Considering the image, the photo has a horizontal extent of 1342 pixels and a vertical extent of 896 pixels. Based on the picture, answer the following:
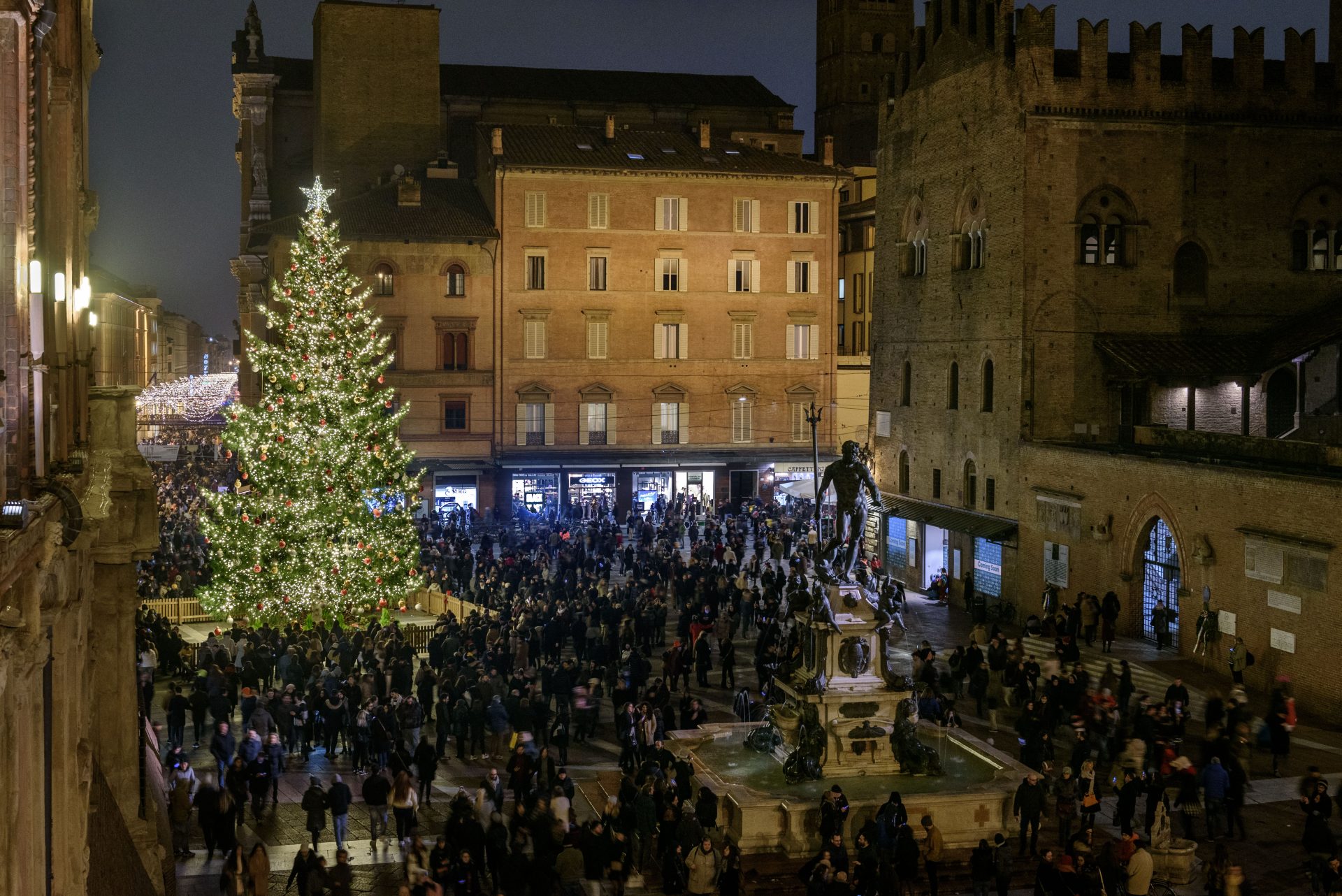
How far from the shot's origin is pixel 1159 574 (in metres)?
29.0

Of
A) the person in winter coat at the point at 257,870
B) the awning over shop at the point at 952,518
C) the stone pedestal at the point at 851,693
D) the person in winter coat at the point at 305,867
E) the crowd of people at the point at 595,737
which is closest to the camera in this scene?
the person in winter coat at the point at 305,867

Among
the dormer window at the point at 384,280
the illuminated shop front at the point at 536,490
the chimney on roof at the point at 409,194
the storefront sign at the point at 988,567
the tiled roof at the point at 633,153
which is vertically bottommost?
the storefront sign at the point at 988,567

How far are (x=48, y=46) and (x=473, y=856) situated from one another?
29.5 ft

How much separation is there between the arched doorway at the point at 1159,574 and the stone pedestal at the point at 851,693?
1212 centimetres

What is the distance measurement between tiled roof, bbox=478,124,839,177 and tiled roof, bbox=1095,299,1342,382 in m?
18.9

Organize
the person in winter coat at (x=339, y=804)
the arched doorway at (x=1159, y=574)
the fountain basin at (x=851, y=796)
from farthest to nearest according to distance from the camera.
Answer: the arched doorway at (x=1159, y=574) < the fountain basin at (x=851, y=796) < the person in winter coat at (x=339, y=804)

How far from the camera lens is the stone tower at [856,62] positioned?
77500mm

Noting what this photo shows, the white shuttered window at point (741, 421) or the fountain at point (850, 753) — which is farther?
the white shuttered window at point (741, 421)

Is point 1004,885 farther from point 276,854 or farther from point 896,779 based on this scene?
point 276,854

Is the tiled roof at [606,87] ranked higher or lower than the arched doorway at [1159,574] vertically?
higher

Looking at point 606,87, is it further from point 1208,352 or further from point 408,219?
point 1208,352

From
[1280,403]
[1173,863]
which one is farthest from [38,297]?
[1280,403]

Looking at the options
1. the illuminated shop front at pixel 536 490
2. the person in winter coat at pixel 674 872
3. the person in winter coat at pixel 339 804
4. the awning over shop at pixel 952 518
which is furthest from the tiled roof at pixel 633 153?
the person in winter coat at pixel 674 872

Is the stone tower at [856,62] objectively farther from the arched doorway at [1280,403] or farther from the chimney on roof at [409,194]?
the arched doorway at [1280,403]
